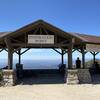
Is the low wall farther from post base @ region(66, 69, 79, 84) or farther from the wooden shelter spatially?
the wooden shelter

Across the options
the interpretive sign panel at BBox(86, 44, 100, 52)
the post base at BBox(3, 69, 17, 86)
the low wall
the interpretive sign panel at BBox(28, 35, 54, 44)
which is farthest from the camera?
the interpretive sign panel at BBox(86, 44, 100, 52)

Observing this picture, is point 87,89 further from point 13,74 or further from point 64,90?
point 13,74

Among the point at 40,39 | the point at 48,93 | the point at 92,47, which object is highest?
the point at 40,39

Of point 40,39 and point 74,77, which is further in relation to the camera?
point 74,77

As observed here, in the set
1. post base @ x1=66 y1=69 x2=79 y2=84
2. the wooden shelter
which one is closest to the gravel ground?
post base @ x1=66 y1=69 x2=79 y2=84

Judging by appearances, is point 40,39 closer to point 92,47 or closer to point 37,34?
point 37,34

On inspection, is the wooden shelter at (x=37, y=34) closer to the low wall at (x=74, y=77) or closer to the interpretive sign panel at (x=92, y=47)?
the low wall at (x=74, y=77)

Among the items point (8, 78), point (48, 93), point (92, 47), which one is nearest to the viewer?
point (48, 93)

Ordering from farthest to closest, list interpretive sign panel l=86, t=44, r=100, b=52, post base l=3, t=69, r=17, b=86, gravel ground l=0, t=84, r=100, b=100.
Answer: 1. interpretive sign panel l=86, t=44, r=100, b=52
2. post base l=3, t=69, r=17, b=86
3. gravel ground l=0, t=84, r=100, b=100

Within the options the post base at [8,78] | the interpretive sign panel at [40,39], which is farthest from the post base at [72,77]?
the post base at [8,78]

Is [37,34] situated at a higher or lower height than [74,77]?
higher

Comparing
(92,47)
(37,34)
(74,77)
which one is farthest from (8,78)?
(92,47)

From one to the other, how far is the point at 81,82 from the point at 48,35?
3979 millimetres

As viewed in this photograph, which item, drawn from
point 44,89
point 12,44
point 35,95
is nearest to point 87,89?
point 44,89
